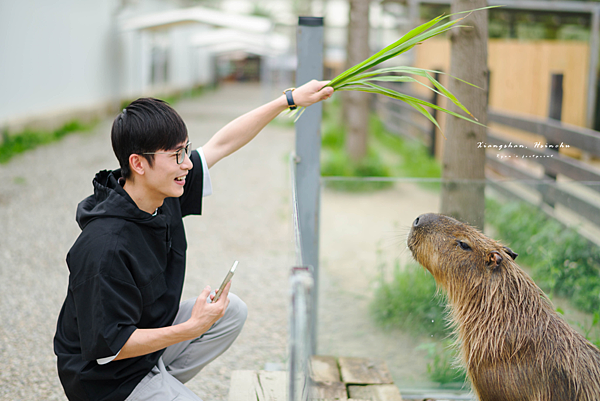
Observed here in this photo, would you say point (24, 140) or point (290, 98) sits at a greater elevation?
point (290, 98)

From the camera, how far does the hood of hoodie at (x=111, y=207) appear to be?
1.98 meters

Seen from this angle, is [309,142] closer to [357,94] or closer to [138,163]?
[138,163]

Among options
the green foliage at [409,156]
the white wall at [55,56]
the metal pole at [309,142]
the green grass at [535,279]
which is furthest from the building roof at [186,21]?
the metal pole at [309,142]

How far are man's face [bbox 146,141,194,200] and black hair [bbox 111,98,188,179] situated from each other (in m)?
0.02

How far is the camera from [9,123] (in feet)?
32.2

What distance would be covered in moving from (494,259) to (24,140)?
9.75 meters

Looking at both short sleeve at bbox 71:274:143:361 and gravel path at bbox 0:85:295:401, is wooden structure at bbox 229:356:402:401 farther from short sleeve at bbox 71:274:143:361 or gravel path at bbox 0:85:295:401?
short sleeve at bbox 71:274:143:361

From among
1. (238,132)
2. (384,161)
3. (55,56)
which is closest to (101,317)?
(238,132)

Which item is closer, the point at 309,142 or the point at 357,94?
the point at 309,142

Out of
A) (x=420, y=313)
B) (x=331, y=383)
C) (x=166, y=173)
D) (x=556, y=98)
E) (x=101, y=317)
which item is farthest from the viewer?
(x=556, y=98)

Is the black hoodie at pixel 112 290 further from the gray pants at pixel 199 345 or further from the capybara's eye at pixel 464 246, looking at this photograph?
the capybara's eye at pixel 464 246

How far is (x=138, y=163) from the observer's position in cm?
203

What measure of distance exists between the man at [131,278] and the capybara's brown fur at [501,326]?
0.92 m

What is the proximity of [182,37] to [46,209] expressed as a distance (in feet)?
69.8
